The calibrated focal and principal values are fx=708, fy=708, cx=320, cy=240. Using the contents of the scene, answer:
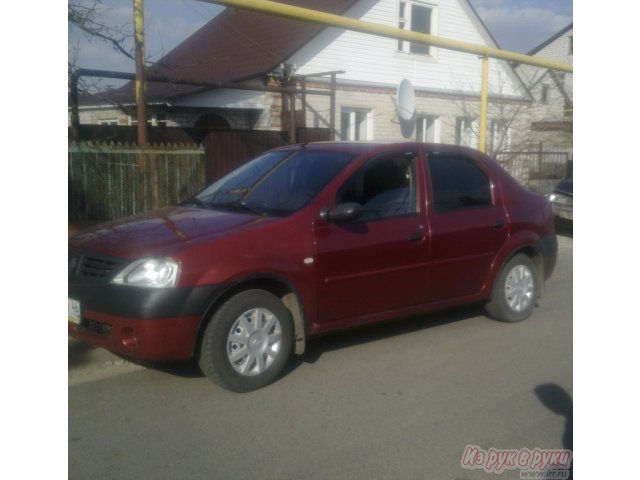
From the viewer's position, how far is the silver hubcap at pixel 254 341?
4.73 metres

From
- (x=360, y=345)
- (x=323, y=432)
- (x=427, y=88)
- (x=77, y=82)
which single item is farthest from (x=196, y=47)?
(x=323, y=432)

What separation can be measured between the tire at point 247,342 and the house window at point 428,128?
1353 cm

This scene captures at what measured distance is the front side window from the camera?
554 centimetres

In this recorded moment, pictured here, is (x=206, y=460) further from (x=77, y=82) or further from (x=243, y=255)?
(x=77, y=82)

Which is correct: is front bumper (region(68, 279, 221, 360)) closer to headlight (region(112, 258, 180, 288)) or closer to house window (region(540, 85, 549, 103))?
headlight (region(112, 258, 180, 288))

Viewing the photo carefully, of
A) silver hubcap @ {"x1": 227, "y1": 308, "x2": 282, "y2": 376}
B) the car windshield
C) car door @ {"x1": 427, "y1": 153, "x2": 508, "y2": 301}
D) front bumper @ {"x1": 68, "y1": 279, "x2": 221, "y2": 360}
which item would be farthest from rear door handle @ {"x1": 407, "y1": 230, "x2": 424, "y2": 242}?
front bumper @ {"x1": 68, "y1": 279, "x2": 221, "y2": 360}

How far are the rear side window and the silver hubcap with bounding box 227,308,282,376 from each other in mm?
1919

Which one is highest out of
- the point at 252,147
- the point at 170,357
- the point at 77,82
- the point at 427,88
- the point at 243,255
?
the point at 427,88

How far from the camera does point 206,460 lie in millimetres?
3807

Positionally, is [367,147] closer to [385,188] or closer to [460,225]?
[385,188]

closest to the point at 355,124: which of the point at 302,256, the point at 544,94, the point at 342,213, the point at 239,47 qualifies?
the point at 239,47

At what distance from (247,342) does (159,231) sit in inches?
39.0

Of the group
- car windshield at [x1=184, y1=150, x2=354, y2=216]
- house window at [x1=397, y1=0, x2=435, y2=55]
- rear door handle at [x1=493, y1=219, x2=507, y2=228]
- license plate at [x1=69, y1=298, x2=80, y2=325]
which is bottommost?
license plate at [x1=69, y1=298, x2=80, y2=325]

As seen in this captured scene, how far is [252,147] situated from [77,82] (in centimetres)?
293
